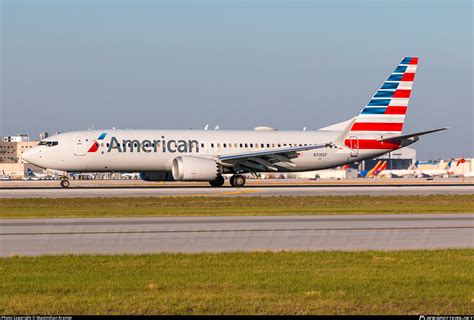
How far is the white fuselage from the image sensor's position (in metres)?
55.5

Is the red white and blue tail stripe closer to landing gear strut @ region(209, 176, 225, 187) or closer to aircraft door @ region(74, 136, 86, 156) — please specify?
landing gear strut @ region(209, 176, 225, 187)

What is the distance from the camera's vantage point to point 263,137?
6094cm

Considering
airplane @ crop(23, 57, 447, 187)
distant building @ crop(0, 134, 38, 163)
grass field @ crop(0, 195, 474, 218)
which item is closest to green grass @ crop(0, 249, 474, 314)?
grass field @ crop(0, 195, 474, 218)

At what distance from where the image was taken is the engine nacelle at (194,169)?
54469 mm

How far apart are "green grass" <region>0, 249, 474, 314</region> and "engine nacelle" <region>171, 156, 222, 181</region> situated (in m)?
36.2

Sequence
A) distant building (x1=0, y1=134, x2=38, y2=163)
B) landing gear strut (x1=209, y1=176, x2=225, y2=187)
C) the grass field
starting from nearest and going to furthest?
the grass field, landing gear strut (x1=209, y1=176, x2=225, y2=187), distant building (x1=0, y1=134, x2=38, y2=163)

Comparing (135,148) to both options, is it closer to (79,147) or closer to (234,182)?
(79,147)

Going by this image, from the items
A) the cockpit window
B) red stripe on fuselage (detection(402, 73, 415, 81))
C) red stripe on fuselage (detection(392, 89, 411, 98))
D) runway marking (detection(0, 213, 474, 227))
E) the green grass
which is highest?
red stripe on fuselage (detection(402, 73, 415, 81))

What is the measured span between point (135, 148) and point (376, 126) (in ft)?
64.7

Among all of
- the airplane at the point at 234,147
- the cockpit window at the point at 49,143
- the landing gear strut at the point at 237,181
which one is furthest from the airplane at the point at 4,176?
the landing gear strut at the point at 237,181

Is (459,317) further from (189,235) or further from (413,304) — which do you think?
(189,235)

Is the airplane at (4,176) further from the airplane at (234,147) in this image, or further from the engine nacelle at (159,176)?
the airplane at (234,147)

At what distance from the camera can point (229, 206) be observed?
3656 cm

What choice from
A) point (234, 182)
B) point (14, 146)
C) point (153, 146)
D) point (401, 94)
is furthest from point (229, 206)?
point (14, 146)
